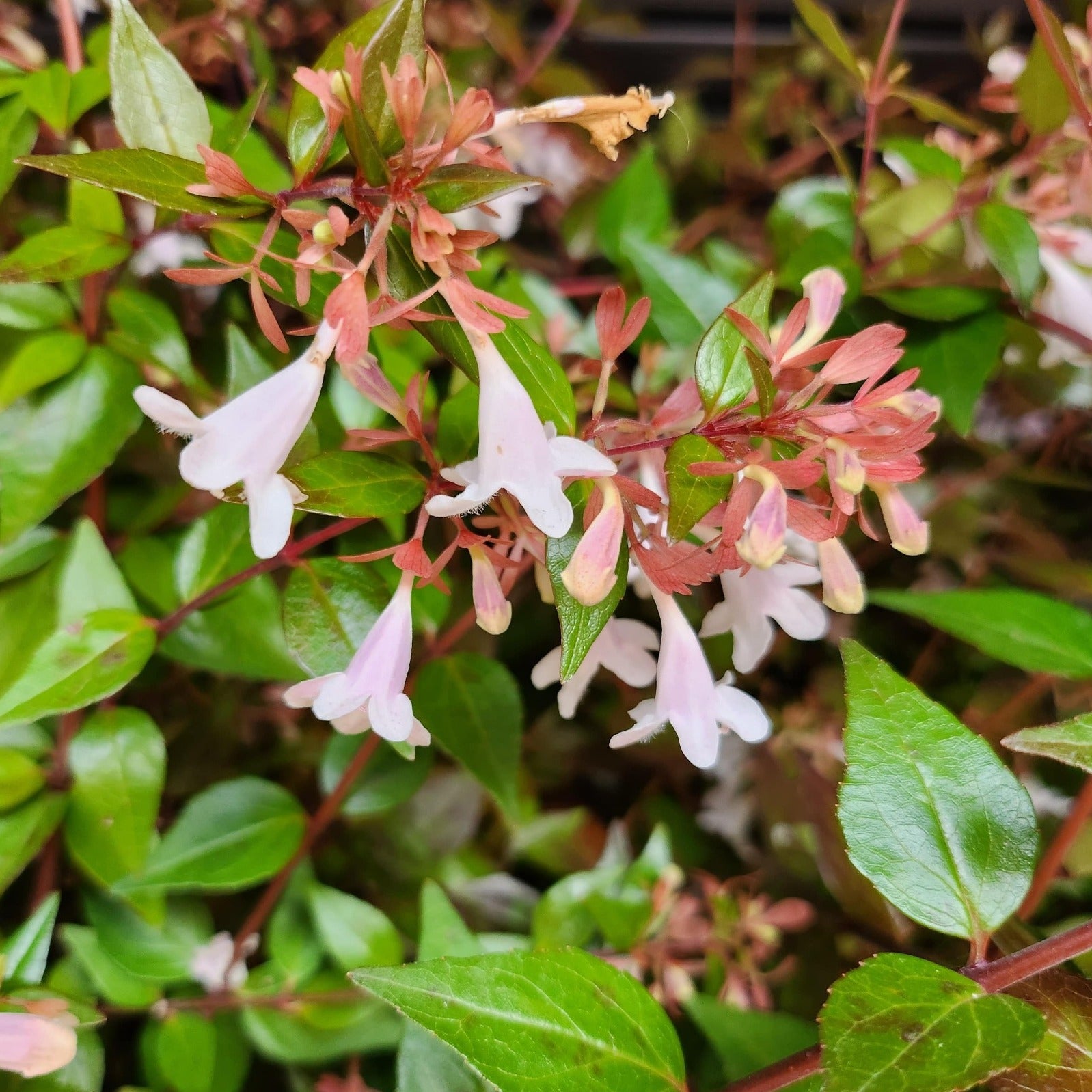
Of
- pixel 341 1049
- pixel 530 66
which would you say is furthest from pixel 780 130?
pixel 341 1049

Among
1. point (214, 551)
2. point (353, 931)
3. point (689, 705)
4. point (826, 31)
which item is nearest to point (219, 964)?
point (353, 931)

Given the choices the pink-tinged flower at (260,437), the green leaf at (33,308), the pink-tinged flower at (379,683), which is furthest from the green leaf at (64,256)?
the pink-tinged flower at (379,683)

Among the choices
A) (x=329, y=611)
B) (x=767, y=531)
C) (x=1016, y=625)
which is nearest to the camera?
(x=767, y=531)

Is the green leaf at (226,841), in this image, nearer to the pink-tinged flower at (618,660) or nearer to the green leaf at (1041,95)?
the pink-tinged flower at (618,660)

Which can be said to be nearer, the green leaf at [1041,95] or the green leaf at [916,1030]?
the green leaf at [916,1030]

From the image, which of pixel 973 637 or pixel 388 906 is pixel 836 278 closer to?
pixel 973 637

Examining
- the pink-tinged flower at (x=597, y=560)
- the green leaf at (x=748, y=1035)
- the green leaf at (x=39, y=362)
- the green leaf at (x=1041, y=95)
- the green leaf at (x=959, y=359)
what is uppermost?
the green leaf at (x=1041, y=95)

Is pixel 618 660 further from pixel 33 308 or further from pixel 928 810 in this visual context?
pixel 33 308

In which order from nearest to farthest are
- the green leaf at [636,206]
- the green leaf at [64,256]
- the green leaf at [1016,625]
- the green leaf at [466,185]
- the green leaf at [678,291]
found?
the green leaf at [466,185] < the green leaf at [64,256] < the green leaf at [1016,625] < the green leaf at [678,291] < the green leaf at [636,206]
